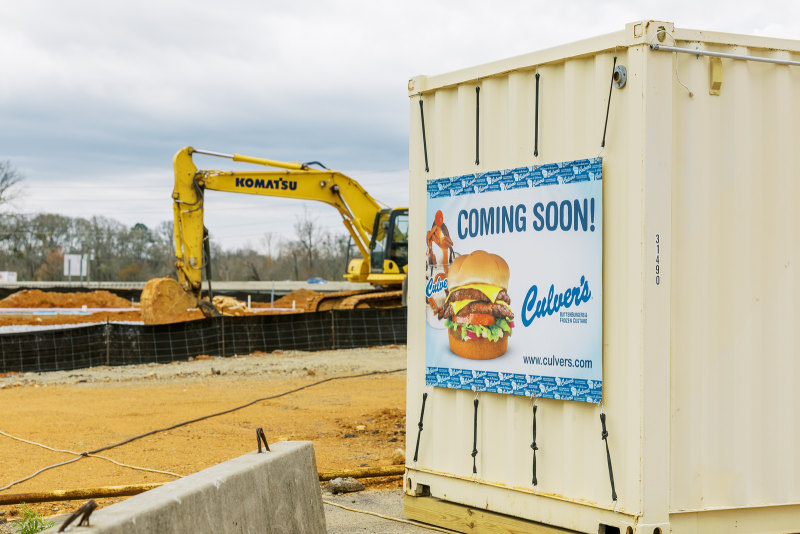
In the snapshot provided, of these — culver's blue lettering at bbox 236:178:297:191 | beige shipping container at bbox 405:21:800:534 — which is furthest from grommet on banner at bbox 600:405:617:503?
culver's blue lettering at bbox 236:178:297:191

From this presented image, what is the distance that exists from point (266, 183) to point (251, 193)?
0.54 m

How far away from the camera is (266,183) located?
26.0 m

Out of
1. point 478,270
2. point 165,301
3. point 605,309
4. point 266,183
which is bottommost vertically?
point 165,301

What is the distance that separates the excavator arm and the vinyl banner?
58.1 feet

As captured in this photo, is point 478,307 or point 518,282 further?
point 478,307

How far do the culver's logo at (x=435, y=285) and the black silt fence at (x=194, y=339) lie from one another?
14.9m

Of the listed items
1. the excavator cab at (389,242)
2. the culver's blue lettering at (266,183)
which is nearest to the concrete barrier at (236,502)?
the excavator cab at (389,242)

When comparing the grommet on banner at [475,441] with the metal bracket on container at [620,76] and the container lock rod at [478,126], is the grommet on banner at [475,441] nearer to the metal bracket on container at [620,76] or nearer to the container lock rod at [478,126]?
the container lock rod at [478,126]

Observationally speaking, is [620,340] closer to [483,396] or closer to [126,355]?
[483,396]

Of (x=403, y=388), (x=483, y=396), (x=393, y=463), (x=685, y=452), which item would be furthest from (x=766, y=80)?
(x=403, y=388)

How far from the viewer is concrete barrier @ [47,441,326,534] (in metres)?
3.78

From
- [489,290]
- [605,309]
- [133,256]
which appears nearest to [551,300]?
[605,309]

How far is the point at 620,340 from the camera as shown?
5.42m

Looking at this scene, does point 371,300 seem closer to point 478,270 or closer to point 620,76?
point 478,270
